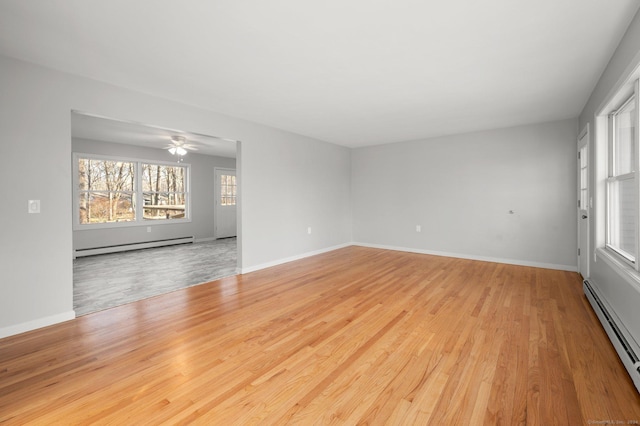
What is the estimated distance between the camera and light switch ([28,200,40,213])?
104 inches

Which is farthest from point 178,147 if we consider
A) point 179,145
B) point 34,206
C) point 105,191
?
point 34,206

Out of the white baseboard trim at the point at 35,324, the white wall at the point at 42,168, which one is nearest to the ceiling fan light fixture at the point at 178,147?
the white wall at the point at 42,168

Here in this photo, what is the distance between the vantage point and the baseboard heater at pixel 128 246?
6.01 meters

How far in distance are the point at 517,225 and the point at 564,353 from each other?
3.40m

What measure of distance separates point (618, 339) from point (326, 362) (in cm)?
217

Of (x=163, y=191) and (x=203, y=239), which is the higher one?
(x=163, y=191)

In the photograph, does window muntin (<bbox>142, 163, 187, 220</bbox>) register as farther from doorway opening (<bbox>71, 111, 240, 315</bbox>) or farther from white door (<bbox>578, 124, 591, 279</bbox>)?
white door (<bbox>578, 124, 591, 279</bbox>)

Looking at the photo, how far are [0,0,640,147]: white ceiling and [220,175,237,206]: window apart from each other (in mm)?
5033

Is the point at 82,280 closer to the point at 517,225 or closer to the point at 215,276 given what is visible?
the point at 215,276

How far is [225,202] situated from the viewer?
8.71 meters

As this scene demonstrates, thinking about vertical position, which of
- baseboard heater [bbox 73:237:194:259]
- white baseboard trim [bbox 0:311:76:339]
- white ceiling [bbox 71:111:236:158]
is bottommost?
white baseboard trim [bbox 0:311:76:339]

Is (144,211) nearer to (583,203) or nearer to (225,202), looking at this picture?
(225,202)

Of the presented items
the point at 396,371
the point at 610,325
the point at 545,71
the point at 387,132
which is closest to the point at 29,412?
the point at 396,371

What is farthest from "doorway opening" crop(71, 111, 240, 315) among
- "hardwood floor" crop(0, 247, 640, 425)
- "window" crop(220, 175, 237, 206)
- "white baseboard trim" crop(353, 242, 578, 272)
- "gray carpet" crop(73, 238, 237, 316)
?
"white baseboard trim" crop(353, 242, 578, 272)
